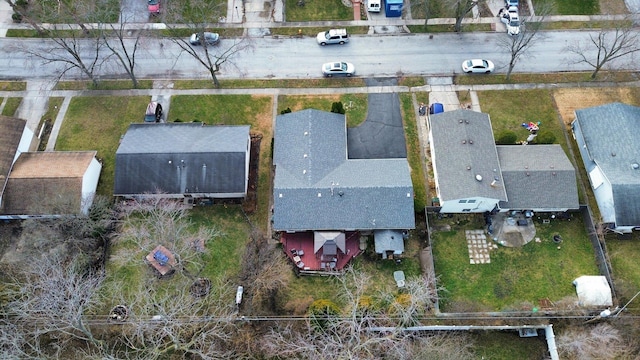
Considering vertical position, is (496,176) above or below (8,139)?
below

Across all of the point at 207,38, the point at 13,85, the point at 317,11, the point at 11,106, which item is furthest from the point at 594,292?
the point at 13,85

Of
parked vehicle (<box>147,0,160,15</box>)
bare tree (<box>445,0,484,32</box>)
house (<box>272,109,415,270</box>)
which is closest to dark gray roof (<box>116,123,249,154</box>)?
house (<box>272,109,415,270</box>)

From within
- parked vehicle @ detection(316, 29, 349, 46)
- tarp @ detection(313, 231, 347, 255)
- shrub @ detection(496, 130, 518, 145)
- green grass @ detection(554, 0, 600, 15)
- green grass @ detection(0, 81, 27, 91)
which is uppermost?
green grass @ detection(554, 0, 600, 15)

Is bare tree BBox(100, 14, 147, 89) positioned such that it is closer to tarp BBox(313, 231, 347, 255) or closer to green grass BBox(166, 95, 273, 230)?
green grass BBox(166, 95, 273, 230)

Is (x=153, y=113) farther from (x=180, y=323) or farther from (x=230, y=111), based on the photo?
(x=180, y=323)

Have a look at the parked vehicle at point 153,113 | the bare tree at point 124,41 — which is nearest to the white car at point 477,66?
the parked vehicle at point 153,113

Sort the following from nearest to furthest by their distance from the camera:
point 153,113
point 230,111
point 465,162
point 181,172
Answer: point 465,162, point 181,172, point 153,113, point 230,111
